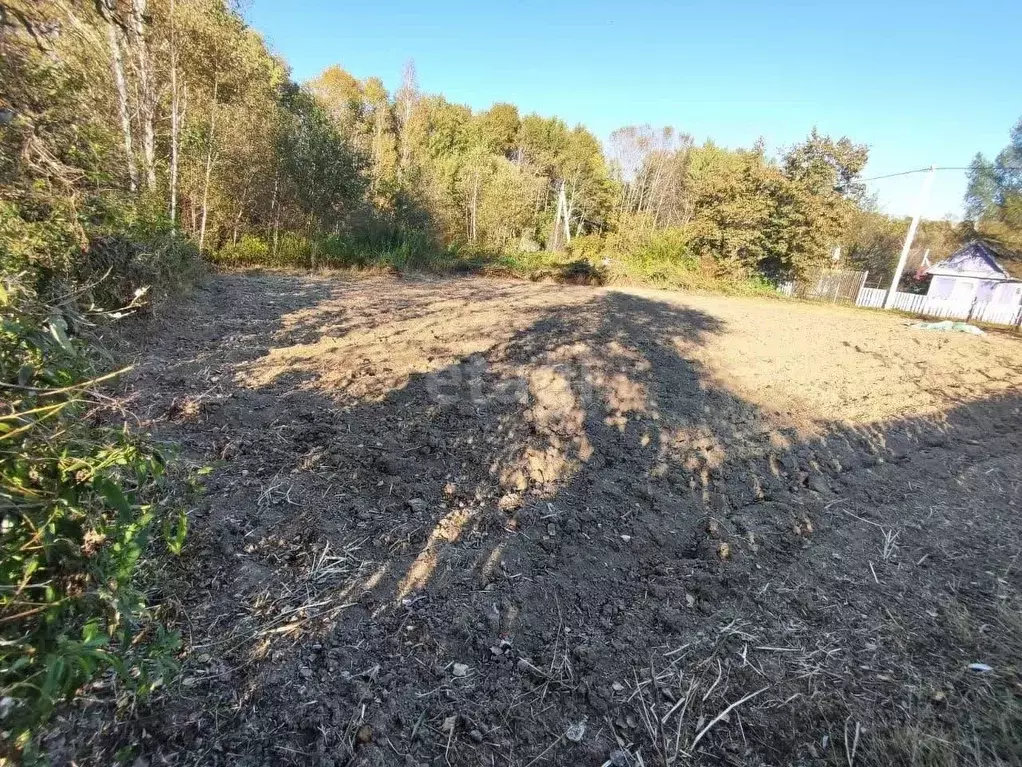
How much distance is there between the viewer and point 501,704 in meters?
1.39

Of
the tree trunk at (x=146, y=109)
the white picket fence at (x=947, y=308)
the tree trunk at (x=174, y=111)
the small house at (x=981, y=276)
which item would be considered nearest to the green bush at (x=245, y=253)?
the tree trunk at (x=174, y=111)

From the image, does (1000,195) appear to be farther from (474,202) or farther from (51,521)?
(51,521)

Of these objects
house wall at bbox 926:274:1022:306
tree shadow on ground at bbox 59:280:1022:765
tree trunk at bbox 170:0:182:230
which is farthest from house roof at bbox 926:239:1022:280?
tree trunk at bbox 170:0:182:230

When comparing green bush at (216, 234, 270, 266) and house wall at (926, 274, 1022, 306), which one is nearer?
green bush at (216, 234, 270, 266)

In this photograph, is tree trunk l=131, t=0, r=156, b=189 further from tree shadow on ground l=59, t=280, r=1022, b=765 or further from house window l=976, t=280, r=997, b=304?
house window l=976, t=280, r=997, b=304

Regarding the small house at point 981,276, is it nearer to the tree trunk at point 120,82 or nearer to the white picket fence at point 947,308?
the white picket fence at point 947,308

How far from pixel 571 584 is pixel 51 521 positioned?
158 centimetres

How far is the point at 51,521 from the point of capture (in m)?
0.80

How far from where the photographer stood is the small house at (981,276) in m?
18.4

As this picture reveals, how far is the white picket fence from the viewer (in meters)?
13.8

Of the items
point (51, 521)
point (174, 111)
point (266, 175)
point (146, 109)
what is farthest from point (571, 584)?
point (266, 175)

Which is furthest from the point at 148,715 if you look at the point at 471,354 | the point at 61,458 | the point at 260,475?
the point at 471,354

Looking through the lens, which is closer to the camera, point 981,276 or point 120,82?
point 120,82

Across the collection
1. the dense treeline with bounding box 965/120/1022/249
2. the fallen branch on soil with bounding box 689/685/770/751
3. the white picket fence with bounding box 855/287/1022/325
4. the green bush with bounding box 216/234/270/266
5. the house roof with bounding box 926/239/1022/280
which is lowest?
the fallen branch on soil with bounding box 689/685/770/751
